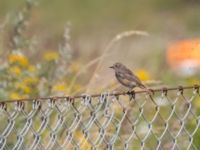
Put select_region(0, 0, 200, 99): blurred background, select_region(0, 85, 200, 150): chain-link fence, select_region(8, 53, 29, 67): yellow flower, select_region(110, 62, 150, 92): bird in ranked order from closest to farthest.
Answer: select_region(0, 85, 200, 150): chain-link fence → select_region(110, 62, 150, 92): bird → select_region(0, 0, 200, 99): blurred background → select_region(8, 53, 29, 67): yellow flower

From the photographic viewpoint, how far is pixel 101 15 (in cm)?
2223

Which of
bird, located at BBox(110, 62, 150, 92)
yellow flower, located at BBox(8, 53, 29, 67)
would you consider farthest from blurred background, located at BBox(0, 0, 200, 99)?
bird, located at BBox(110, 62, 150, 92)

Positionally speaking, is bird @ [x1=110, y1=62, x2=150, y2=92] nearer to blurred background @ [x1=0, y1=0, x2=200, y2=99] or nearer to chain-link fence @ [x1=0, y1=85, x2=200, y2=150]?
chain-link fence @ [x1=0, y1=85, x2=200, y2=150]

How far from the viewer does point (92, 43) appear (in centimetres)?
1717

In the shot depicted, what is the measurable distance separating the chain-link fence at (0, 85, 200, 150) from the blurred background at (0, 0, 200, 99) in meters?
0.25

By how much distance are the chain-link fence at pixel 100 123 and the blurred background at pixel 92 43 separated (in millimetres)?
251

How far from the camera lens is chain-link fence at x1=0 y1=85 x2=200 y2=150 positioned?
4363 millimetres

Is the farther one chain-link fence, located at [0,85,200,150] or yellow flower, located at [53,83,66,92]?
yellow flower, located at [53,83,66,92]

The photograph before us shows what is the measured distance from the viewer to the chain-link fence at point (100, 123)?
14.3 ft

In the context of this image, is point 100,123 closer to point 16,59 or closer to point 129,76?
point 129,76

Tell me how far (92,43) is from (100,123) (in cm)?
1154

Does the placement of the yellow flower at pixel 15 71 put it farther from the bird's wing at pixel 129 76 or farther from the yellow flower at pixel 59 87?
the bird's wing at pixel 129 76

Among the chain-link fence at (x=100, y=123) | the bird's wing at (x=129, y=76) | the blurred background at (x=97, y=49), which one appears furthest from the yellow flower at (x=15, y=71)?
the bird's wing at (x=129, y=76)

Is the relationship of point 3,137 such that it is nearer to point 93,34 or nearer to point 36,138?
point 36,138
